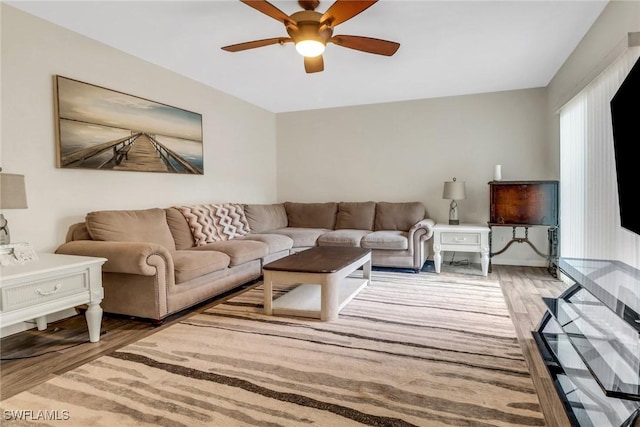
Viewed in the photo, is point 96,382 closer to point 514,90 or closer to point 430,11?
point 430,11

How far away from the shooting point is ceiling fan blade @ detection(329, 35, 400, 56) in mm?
2541

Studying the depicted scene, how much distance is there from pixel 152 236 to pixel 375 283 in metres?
2.28

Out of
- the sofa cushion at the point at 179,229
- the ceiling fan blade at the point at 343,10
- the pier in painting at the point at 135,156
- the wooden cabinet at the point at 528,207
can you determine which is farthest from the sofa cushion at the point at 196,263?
the wooden cabinet at the point at 528,207

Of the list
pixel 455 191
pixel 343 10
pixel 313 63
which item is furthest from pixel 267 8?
pixel 455 191

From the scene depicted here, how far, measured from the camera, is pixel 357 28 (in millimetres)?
2947

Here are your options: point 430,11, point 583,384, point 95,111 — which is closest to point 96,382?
point 95,111

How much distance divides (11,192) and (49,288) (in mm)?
652

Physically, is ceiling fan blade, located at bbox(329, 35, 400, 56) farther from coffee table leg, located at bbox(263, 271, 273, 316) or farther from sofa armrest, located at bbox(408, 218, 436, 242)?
sofa armrest, located at bbox(408, 218, 436, 242)

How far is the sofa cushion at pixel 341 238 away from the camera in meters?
4.45

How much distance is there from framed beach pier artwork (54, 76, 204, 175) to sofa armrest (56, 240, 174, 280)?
28.8 inches

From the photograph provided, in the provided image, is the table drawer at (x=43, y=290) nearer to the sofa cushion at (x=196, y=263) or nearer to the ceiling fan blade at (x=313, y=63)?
the sofa cushion at (x=196, y=263)

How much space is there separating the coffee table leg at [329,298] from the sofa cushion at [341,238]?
1.70 metres

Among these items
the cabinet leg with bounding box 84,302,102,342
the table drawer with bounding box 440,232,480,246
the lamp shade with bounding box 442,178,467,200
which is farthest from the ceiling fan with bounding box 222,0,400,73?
the table drawer with bounding box 440,232,480,246

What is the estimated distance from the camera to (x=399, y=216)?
4934 mm
